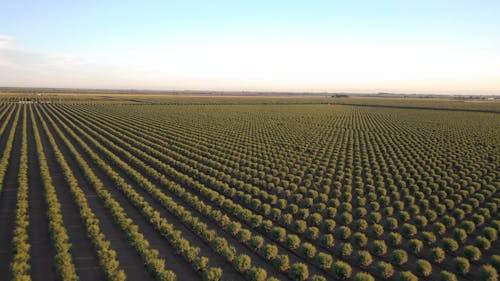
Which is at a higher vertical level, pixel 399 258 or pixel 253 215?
pixel 253 215

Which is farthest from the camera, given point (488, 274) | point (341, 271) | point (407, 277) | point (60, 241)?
point (60, 241)

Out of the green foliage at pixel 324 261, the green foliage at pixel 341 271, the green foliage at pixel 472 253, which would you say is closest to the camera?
the green foliage at pixel 341 271

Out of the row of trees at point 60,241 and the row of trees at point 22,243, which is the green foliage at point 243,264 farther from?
the row of trees at point 22,243

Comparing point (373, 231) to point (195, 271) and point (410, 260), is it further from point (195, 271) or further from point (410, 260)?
point (195, 271)

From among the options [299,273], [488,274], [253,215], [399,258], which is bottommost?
[299,273]

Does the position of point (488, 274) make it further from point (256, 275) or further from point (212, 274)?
point (212, 274)

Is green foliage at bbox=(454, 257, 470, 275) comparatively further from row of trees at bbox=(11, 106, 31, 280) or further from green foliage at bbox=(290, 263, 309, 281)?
row of trees at bbox=(11, 106, 31, 280)

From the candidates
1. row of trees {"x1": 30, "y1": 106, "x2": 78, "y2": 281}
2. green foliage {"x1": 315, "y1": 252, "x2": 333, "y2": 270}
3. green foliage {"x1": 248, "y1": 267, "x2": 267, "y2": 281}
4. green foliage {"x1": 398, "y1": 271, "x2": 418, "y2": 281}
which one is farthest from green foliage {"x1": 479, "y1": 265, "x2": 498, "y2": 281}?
row of trees {"x1": 30, "y1": 106, "x2": 78, "y2": 281}

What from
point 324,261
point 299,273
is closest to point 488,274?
point 324,261

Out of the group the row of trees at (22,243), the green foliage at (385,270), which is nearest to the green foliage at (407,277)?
the green foliage at (385,270)
